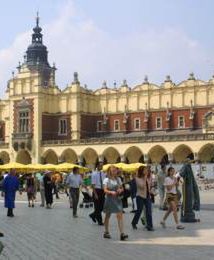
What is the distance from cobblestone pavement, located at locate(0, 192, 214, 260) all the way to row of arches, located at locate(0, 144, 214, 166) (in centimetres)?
3933

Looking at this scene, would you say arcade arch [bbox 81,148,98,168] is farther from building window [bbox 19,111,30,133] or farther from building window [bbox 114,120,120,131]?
building window [bbox 19,111,30,133]

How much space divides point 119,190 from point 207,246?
259cm

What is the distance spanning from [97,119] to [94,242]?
57968mm

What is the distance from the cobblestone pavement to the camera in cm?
1020

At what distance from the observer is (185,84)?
62.9 meters

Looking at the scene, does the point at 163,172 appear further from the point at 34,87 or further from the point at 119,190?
the point at 34,87

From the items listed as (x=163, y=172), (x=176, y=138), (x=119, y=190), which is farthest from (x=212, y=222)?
(x=176, y=138)

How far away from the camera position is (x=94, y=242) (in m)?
12.1

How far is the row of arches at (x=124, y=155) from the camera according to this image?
56459 millimetres

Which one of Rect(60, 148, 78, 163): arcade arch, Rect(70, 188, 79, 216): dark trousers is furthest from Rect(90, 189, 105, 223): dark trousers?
Rect(60, 148, 78, 163): arcade arch

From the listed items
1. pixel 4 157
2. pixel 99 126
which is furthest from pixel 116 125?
pixel 4 157

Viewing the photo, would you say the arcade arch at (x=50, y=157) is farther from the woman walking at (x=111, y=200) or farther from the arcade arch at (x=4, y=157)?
the woman walking at (x=111, y=200)

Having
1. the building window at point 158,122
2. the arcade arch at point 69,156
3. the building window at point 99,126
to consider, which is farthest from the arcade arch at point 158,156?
the building window at point 99,126

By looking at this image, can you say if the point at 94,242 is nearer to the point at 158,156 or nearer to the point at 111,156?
the point at 158,156
